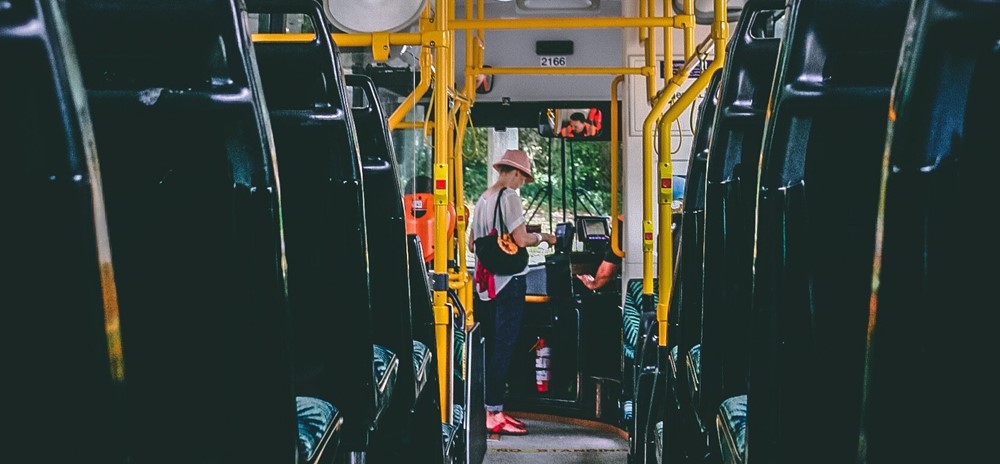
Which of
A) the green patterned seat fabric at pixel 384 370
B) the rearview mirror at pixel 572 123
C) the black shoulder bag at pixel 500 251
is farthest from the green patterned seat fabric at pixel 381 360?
the rearview mirror at pixel 572 123

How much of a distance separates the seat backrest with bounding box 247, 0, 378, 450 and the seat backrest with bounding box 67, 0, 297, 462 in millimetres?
435

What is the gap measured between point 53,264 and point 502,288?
14.9 feet

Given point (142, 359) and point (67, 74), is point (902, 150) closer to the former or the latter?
point (67, 74)

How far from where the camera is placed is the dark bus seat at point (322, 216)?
1425 millimetres

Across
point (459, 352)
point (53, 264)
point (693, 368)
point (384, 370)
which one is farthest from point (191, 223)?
point (459, 352)

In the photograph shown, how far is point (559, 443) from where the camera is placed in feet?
16.7

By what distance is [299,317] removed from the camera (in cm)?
148

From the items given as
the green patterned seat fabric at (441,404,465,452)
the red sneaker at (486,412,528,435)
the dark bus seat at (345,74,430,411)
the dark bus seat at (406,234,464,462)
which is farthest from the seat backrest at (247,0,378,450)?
the red sneaker at (486,412,528,435)

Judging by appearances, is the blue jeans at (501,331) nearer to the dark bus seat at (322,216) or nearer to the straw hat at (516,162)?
the straw hat at (516,162)

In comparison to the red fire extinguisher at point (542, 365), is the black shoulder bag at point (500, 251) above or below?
above

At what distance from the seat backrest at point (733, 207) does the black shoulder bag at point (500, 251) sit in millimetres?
3495

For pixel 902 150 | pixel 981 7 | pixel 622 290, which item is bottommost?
pixel 622 290

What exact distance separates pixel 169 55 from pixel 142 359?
0.36 m

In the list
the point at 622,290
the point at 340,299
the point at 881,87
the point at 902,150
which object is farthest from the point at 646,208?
the point at 902,150
